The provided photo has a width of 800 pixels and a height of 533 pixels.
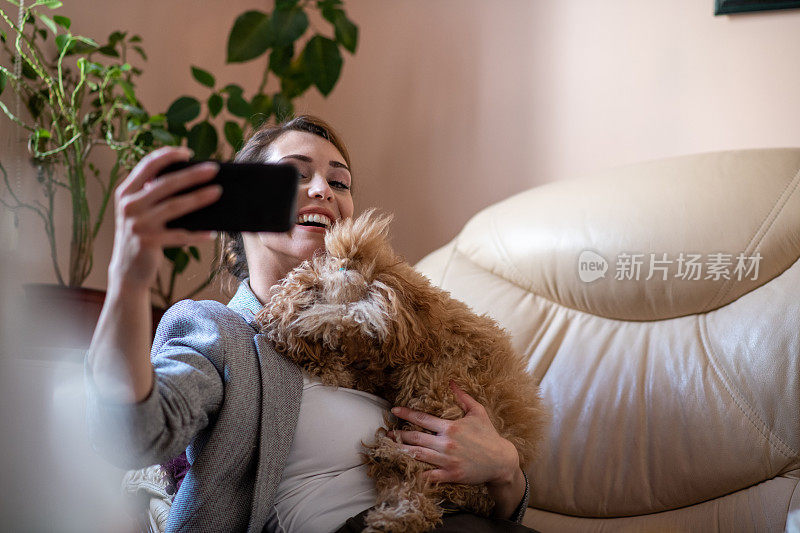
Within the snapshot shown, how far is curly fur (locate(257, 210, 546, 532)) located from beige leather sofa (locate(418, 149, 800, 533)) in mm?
303

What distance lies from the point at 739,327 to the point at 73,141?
1.43 meters

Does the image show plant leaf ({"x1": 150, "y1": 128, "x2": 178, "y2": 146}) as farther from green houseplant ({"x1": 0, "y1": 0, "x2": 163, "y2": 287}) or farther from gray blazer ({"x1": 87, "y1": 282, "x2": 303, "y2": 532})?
gray blazer ({"x1": 87, "y1": 282, "x2": 303, "y2": 532})

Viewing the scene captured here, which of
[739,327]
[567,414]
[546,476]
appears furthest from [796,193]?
[546,476]

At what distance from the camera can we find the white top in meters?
0.88

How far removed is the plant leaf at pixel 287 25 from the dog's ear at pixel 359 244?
1195 mm

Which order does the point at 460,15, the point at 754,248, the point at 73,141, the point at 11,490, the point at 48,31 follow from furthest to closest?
the point at 460,15
the point at 48,31
the point at 73,141
the point at 754,248
the point at 11,490

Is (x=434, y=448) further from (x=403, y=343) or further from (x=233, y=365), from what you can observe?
(x=233, y=365)

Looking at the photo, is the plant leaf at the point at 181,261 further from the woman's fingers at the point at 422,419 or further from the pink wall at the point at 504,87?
the woman's fingers at the point at 422,419

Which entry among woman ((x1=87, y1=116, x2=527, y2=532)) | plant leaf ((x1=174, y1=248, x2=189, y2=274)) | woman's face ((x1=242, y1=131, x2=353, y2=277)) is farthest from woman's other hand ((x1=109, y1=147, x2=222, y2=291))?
plant leaf ((x1=174, y1=248, x2=189, y2=274))

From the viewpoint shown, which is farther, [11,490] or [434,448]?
[11,490]

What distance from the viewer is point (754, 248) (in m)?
1.26

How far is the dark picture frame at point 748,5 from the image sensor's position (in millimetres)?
1707

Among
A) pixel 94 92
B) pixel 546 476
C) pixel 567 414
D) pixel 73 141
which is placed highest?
pixel 94 92

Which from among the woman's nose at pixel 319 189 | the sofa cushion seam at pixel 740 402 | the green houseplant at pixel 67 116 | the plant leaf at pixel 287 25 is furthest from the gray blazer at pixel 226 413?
the plant leaf at pixel 287 25
